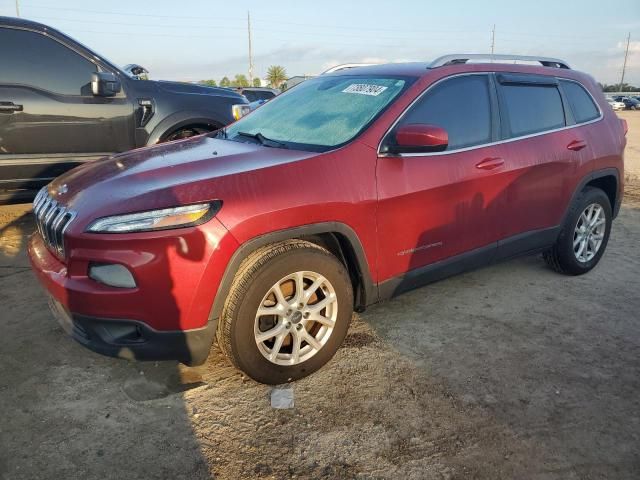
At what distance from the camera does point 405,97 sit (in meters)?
3.12

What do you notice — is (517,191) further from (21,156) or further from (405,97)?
(21,156)

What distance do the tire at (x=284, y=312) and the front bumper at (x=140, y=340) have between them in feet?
0.54

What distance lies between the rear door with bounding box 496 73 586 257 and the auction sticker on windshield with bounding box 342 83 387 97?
948 millimetres

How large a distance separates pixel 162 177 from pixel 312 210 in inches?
30.9

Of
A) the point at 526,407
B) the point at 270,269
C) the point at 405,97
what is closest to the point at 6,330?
the point at 270,269

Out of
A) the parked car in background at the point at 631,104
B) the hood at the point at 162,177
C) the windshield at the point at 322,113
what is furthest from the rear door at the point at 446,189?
the parked car in background at the point at 631,104

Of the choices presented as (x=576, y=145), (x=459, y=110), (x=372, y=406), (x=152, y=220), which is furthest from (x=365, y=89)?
(x=372, y=406)

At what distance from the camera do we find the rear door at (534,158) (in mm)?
3641

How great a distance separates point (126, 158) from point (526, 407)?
108 inches

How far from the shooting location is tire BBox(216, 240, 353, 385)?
2.53 metres

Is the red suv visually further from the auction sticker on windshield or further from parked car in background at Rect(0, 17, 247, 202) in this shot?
parked car in background at Rect(0, 17, 247, 202)

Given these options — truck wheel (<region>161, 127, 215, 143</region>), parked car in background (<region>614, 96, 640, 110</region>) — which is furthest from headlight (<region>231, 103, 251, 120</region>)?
parked car in background (<region>614, 96, 640, 110</region>)

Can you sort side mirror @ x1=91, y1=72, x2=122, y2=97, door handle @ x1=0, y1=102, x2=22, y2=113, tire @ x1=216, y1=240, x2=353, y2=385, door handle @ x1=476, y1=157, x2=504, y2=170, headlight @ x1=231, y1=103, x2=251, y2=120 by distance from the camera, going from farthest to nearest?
headlight @ x1=231, y1=103, x2=251, y2=120, side mirror @ x1=91, y1=72, x2=122, y2=97, door handle @ x1=0, y1=102, x2=22, y2=113, door handle @ x1=476, y1=157, x2=504, y2=170, tire @ x1=216, y1=240, x2=353, y2=385

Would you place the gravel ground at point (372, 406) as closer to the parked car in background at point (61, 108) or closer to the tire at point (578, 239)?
the tire at point (578, 239)
